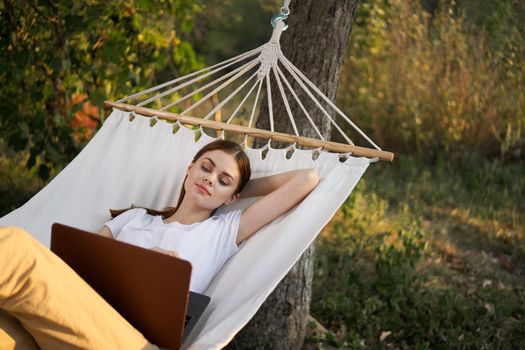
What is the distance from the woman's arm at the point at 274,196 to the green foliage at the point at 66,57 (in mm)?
1416

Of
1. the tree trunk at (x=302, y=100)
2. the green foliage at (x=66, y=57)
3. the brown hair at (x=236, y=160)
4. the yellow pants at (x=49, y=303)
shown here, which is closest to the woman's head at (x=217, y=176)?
the brown hair at (x=236, y=160)

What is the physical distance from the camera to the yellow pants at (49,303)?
5.41 feet

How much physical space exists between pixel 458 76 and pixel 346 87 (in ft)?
2.93

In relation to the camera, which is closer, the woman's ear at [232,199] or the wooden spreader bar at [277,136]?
the wooden spreader bar at [277,136]

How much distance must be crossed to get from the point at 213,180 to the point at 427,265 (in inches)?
66.4

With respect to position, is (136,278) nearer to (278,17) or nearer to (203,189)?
(203,189)

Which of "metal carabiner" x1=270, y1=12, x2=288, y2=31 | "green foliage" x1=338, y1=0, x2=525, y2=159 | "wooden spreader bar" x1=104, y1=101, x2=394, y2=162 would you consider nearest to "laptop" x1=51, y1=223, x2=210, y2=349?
"wooden spreader bar" x1=104, y1=101, x2=394, y2=162

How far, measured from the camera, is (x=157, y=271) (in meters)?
1.78

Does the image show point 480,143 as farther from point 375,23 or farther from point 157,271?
point 157,271

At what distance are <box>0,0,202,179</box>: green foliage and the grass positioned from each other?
4.09ft

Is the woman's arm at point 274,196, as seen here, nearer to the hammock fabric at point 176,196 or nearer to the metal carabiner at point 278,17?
the hammock fabric at point 176,196

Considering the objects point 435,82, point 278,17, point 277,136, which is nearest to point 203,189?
point 277,136

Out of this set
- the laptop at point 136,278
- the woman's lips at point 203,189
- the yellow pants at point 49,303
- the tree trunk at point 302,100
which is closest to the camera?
the yellow pants at point 49,303

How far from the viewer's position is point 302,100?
2.69m
